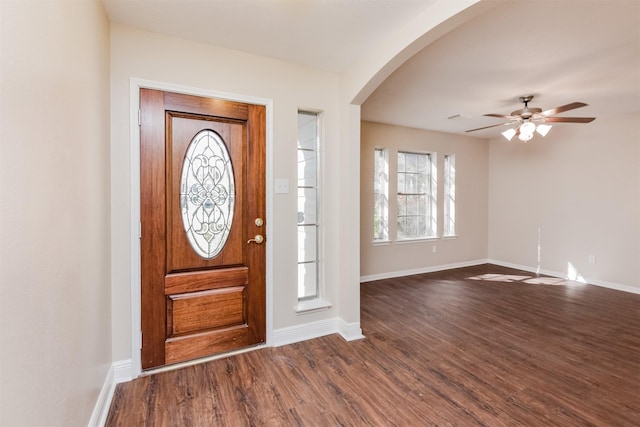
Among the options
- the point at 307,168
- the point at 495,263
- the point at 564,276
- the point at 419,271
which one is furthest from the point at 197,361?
the point at 495,263

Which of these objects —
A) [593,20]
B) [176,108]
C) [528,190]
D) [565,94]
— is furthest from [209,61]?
[528,190]

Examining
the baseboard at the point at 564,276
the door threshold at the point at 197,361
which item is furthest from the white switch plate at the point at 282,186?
the baseboard at the point at 564,276

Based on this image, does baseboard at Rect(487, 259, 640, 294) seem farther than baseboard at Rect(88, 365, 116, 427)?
Yes

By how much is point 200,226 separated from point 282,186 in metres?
0.78

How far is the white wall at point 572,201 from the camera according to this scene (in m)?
4.35

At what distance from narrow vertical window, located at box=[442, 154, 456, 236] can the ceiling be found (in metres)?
2.27

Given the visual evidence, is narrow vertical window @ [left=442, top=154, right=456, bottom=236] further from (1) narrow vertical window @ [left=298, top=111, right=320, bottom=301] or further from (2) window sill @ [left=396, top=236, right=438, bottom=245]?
(1) narrow vertical window @ [left=298, top=111, right=320, bottom=301]

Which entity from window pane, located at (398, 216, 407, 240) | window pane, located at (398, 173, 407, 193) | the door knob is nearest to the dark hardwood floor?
the door knob

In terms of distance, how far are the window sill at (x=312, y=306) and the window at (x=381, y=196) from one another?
2392 millimetres

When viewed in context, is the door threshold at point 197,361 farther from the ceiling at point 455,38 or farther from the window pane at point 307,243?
the ceiling at point 455,38

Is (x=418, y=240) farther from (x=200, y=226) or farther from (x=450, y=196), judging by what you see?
(x=200, y=226)

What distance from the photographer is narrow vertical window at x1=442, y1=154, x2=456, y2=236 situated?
19.0 ft

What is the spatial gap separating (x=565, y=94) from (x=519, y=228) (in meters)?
2.87

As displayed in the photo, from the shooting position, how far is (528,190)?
5500mm
